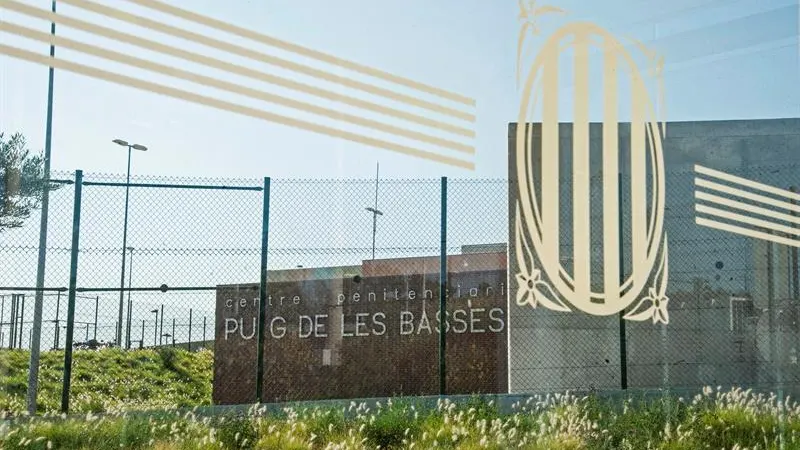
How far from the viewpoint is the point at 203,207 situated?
4570 millimetres

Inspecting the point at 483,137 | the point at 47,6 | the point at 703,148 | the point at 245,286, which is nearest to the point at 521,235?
the point at 483,137

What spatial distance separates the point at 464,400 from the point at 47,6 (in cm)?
278

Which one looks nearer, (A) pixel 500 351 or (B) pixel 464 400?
(B) pixel 464 400

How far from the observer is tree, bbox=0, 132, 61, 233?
3.14 m

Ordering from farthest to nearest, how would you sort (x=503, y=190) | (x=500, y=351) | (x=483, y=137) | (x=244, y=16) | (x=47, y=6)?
1. (x=500, y=351)
2. (x=503, y=190)
3. (x=483, y=137)
4. (x=244, y=16)
5. (x=47, y=6)

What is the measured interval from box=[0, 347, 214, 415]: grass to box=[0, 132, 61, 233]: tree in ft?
2.17

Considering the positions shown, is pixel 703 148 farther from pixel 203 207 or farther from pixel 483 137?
pixel 203 207

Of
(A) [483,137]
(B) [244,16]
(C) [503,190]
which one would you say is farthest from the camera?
(C) [503,190]

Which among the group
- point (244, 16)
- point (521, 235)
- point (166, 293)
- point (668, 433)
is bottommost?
point (668, 433)

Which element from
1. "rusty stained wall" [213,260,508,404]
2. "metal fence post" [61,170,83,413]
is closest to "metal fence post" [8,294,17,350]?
"metal fence post" [61,170,83,413]

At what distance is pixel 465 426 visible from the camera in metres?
4.02

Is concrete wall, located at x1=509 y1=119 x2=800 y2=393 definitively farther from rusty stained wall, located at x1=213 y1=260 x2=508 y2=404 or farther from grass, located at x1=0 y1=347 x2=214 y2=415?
grass, located at x1=0 y1=347 x2=214 y2=415

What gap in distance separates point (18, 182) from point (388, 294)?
2253mm

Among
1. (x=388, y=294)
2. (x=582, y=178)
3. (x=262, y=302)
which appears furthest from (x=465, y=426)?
(x=262, y=302)
